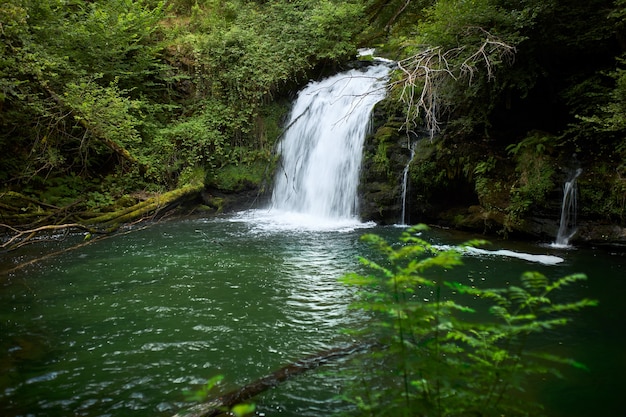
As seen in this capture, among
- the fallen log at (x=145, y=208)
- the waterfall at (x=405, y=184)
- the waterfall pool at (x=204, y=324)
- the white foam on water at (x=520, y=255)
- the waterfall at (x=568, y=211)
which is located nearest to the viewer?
the waterfall pool at (x=204, y=324)

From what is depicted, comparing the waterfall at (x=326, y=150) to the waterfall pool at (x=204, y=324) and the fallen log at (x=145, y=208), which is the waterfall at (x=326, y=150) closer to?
the fallen log at (x=145, y=208)

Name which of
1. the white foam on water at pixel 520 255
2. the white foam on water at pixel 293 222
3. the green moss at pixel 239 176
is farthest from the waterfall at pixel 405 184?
the green moss at pixel 239 176

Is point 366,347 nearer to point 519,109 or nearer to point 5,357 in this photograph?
point 5,357

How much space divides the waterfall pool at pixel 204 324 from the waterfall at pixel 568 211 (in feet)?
1.88

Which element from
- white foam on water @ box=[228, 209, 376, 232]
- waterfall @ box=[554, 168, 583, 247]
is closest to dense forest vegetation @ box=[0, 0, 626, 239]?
waterfall @ box=[554, 168, 583, 247]

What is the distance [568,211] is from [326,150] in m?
7.34

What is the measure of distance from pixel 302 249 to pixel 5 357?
5.69 meters

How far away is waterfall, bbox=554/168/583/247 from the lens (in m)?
8.59

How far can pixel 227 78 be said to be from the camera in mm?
15844

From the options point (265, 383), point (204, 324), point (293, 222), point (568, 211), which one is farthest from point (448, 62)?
point (265, 383)

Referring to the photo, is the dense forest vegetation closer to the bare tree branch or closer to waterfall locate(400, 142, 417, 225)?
the bare tree branch

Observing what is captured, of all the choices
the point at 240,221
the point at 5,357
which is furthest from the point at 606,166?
the point at 5,357

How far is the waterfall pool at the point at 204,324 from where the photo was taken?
142 inches

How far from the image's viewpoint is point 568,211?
28.5ft
